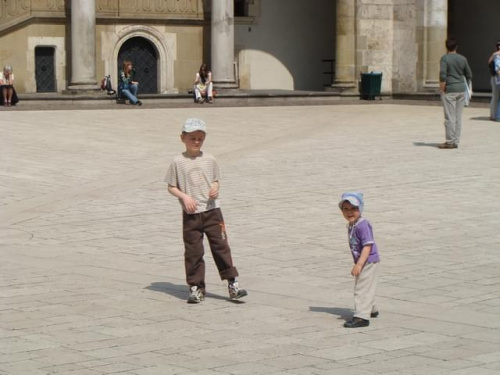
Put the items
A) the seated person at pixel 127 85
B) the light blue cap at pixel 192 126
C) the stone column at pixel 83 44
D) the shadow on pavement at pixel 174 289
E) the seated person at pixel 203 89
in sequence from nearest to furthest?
1. the light blue cap at pixel 192 126
2. the shadow on pavement at pixel 174 289
3. the seated person at pixel 127 85
4. the seated person at pixel 203 89
5. the stone column at pixel 83 44

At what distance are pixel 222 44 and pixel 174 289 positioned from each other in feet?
83.6

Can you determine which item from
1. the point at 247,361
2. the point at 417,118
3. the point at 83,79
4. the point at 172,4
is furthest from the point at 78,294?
the point at 172,4

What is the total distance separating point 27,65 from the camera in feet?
117

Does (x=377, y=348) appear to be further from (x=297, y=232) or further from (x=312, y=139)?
(x=312, y=139)

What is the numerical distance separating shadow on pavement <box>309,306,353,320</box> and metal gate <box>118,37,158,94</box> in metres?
28.1

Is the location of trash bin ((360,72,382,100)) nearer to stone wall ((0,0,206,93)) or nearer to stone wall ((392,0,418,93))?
stone wall ((392,0,418,93))

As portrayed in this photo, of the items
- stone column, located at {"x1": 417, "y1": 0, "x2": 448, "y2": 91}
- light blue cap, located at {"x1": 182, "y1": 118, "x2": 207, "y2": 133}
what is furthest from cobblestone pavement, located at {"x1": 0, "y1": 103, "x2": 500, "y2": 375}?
stone column, located at {"x1": 417, "y1": 0, "x2": 448, "y2": 91}

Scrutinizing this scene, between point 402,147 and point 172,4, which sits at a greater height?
point 172,4

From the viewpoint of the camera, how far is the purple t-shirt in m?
9.41

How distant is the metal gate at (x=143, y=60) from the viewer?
123 feet

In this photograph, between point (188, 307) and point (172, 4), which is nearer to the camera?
point (188, 307)

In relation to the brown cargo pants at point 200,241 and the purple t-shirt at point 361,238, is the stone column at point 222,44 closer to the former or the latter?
the brown cargo pants at point 200,241

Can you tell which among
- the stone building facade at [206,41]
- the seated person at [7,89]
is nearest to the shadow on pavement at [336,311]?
the seated person at [7,89]

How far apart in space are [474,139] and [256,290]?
13.8 m
